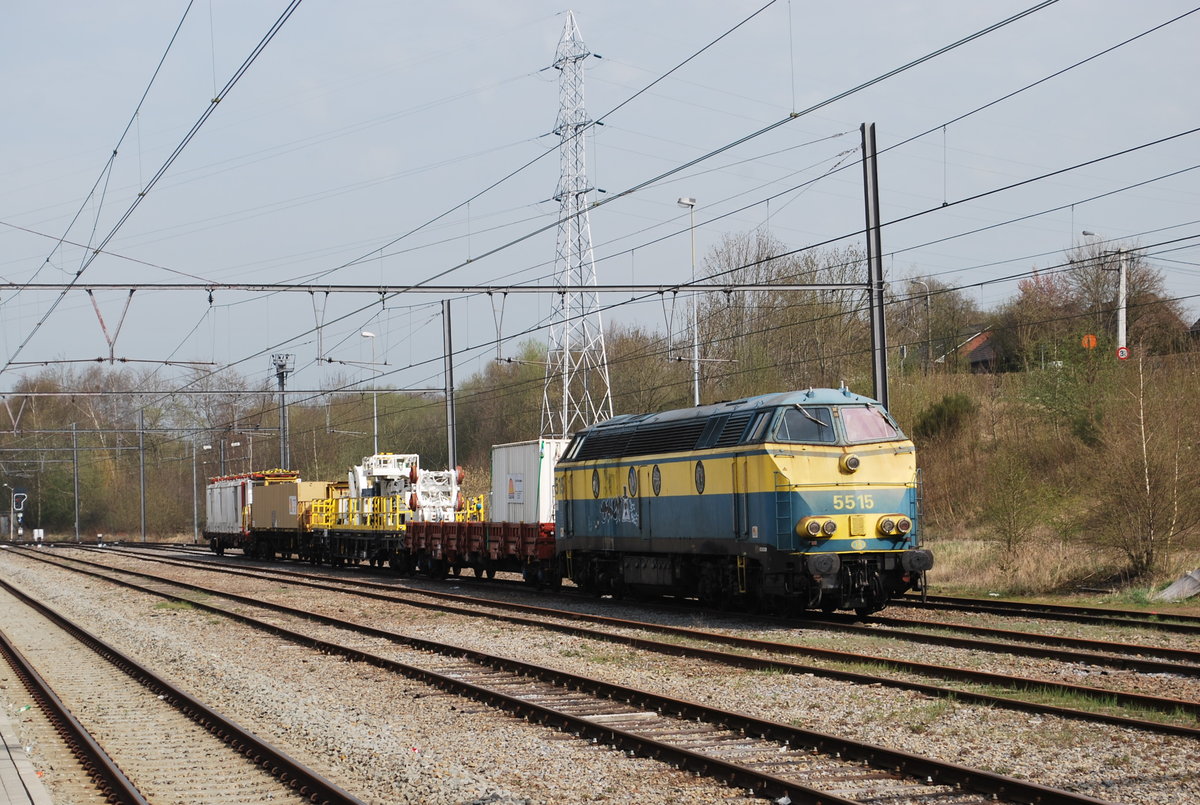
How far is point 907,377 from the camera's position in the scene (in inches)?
1624

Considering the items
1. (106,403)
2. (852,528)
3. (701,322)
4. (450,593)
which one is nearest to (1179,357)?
(852,528)

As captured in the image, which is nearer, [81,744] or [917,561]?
[81,744]

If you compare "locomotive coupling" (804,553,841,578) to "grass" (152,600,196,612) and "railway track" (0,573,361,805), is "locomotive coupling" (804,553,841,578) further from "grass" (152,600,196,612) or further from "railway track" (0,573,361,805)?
"grass" (152,600,196,612)

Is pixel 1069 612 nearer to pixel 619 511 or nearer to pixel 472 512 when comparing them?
pixel 619 511

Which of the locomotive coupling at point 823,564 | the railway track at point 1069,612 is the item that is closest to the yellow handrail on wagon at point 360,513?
the railway track at point 1069,612

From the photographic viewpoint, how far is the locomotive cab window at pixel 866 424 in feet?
61.3

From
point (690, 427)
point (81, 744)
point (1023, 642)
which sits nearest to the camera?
point (81, 744)

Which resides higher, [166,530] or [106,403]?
[106,403]

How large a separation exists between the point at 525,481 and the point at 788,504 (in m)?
12.1

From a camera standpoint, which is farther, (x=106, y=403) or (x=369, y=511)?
(x=106, y=403)

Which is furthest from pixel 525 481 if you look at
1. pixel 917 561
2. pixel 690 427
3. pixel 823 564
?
pixel 917 561

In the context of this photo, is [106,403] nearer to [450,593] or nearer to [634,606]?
[450,593]

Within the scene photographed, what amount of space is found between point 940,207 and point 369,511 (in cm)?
2432

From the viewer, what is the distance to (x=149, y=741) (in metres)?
11.6
